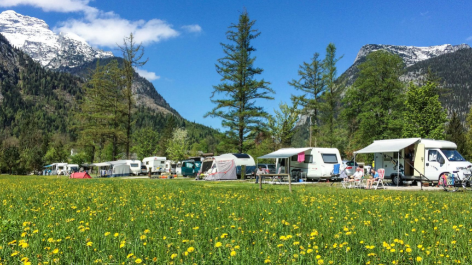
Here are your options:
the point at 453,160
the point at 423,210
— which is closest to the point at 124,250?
the point at 423,210

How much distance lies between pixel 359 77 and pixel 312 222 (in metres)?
34.9

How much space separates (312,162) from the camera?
912 inches

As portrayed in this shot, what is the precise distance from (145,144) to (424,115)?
59842mm

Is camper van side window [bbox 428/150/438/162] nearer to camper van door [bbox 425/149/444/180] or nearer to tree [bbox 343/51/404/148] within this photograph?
camper van door [bbox 425/149/444/180]

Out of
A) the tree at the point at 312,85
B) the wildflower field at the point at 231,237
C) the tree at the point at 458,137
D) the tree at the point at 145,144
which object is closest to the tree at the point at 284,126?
the tree at the point at 312,85

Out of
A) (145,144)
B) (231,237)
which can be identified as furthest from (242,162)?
(145,144)

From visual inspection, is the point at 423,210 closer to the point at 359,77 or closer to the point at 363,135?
the point at 363,135

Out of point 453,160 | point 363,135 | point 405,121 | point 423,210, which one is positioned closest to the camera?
point 423,210

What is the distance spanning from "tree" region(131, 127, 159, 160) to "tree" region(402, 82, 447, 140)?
190ft

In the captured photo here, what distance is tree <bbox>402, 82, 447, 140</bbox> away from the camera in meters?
28.8

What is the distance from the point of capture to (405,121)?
31.2 metres

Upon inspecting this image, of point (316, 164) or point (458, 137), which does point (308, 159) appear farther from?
point (458, 137)

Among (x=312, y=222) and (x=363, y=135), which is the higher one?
(x=363, y=135)

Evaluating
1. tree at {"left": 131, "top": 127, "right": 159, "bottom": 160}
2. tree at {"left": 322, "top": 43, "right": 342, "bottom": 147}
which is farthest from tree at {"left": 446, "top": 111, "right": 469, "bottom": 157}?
tree at {"left": 131, "top": 127, "right": 159, "bottom": 160}
